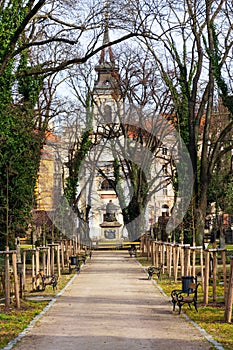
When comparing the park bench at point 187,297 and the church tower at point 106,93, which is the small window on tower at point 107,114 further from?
the park bench at point 187,297

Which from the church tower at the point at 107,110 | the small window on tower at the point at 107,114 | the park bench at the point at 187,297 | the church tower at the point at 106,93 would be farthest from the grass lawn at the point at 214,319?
the small window on tower at the point at 107,114

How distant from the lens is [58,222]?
4988 cm

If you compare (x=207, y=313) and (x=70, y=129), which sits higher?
(x=70, y=129)

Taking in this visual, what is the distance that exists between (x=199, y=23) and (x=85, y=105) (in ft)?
68.6

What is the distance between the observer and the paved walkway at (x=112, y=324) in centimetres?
1236

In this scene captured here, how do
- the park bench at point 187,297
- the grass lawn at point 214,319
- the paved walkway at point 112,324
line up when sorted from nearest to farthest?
the paved walkway at point 112,324, the grass lawn at point 214,319, the park bench at point 187,297

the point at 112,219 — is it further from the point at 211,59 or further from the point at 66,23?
the point at 66,23

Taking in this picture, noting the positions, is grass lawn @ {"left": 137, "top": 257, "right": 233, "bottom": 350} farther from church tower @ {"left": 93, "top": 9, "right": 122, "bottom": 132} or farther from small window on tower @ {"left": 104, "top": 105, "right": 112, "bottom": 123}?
small window on tower @ {"left": 104, "top": 105, "right": 112, "bottom": 123}

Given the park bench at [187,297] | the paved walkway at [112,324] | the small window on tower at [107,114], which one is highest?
the small window on tower at [107,114]

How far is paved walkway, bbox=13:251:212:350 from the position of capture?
12359 millimetres

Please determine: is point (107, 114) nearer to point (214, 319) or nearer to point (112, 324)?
point (214, 319)

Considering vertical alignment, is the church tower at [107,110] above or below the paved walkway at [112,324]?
above

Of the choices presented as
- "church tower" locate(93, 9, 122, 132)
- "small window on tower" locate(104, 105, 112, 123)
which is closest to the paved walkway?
"church tower" locate(93, 9, 122, 132)

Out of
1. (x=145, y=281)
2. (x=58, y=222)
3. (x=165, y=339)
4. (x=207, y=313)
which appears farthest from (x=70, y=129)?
(x=165, y=339)
